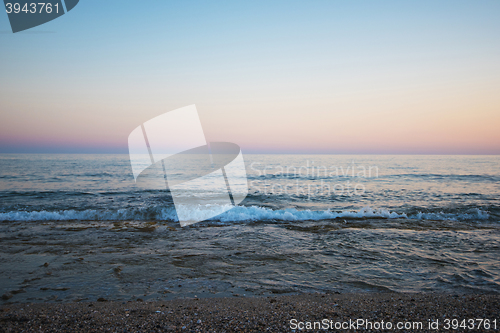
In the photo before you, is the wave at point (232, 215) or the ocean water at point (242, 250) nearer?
the ocean water at point (242, 250)

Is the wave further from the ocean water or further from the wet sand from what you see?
the wet sand

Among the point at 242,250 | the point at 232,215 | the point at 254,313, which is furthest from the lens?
the point at 232,215

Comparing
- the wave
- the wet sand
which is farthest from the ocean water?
the wet sand

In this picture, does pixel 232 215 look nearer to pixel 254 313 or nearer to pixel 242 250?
pixel 242 250

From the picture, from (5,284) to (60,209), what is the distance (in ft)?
26.9

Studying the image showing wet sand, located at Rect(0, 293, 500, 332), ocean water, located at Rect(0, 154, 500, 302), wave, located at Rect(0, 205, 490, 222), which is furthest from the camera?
wave, located at Rect(0, 205, 490, 222)

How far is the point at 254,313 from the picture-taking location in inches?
123

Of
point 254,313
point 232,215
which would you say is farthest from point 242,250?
point 232,215

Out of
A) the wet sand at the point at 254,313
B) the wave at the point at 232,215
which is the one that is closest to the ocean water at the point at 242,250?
the wave at the point at 232,215

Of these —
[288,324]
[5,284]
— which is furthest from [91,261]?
[288,324]

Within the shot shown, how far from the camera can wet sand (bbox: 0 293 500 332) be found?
2803 millimetres

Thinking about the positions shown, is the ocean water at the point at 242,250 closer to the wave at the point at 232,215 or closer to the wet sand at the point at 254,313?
the wave at the point at 232,215

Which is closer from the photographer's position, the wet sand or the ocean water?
the wet sand

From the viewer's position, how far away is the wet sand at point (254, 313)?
280 cm
